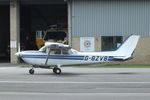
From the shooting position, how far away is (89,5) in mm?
41156

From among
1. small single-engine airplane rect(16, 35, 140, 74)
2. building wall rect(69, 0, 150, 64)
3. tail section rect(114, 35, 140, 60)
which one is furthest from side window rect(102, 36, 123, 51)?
small single-engine airplane rect(16, 35, 140, 74)

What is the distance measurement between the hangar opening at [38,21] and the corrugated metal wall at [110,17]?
626 cm

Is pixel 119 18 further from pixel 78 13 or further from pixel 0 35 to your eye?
pixel 0 35

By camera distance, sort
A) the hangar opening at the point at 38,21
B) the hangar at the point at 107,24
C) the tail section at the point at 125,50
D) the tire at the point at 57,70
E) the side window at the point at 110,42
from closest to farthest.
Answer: the tire at the point at 57,70 < the tail section at the point at 125,50 < the hangar at the point at 107,24 < the side window at the point at 110,42 < the hangar opening at the point at 38,21

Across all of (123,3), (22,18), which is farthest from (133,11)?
(22,18)

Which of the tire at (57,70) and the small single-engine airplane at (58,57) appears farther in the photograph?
the small single-engine airplane at (58,57)

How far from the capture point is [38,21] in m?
56.2

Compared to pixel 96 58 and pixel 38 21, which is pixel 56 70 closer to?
pixel 96 58

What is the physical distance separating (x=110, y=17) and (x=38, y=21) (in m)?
16.7

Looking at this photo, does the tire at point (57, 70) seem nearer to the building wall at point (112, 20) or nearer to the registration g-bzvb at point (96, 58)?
the registration g-bzvb at point (96, 58)

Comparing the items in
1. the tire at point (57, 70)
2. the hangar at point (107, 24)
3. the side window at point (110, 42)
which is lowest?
the tire at point (57, 70)

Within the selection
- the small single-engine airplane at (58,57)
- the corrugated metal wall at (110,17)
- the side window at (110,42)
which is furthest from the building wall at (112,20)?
the small single-engine airplane at (58,57)

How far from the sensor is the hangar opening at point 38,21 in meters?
49.2

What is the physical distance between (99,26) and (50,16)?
16068 millimetres
